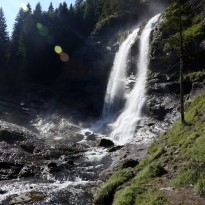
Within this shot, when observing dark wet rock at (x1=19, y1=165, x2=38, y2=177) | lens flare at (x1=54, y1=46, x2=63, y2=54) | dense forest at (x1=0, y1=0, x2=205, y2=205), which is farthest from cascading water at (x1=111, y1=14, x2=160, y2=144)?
lens flare at (x1=54, y1=46, x2=63, y2=54)

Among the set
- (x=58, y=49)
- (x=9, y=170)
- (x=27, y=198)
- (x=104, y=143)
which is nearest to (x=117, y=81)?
(x=104, y=143)

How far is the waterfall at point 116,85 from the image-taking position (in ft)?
205

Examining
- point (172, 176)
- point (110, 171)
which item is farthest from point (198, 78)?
point (172, 176)

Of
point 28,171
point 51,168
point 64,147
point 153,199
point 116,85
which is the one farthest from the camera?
point 116,85

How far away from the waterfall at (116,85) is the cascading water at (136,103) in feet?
12.6

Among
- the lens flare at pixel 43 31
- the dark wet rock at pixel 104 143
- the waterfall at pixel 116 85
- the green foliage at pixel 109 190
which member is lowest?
→ the green foliage at pixel 109 190

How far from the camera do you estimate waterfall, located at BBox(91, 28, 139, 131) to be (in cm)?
6240

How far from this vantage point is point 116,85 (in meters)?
66.9

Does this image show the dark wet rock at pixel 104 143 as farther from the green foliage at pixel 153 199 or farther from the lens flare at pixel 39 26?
the lens flare at pixel 39 26

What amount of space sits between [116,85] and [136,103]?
1220 cm

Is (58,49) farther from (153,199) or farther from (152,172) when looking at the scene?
(153,199)

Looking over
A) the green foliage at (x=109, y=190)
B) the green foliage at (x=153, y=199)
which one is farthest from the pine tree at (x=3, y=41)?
the green foliage at (x=153, y=199)

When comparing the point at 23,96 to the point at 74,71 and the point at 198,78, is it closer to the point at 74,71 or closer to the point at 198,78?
the point at 74,71

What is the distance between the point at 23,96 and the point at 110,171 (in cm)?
5308
